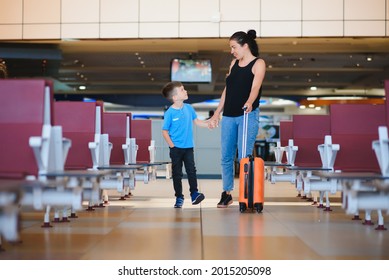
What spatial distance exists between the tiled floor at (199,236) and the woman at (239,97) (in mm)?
621

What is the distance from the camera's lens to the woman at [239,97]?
6.42m

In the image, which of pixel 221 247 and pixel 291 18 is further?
pixel 291 18

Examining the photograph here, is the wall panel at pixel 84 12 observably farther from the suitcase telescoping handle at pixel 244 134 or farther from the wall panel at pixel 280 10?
the suitcase telescoping handle at pixel 244 134

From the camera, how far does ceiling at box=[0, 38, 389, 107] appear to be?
15602mm

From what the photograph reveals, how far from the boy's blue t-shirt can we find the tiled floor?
2.39ft

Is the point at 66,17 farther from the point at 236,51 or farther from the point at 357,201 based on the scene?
the point at 357,201

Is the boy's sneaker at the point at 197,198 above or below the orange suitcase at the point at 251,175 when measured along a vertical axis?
below

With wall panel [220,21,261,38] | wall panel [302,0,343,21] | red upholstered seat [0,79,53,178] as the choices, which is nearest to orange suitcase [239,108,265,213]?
red upholstered seat [0,79,53,178]

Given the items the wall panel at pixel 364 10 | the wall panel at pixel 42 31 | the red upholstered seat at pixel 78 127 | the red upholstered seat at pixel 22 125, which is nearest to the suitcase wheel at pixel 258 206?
the red upholstered seat at pixel 78 127

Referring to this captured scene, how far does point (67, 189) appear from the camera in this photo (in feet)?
11.9

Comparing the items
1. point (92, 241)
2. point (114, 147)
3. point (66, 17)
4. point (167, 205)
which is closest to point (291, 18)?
point (66, 17)

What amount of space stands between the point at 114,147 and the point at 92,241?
178 inches

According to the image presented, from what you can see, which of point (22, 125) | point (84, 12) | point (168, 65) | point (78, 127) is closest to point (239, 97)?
point (78, 127)

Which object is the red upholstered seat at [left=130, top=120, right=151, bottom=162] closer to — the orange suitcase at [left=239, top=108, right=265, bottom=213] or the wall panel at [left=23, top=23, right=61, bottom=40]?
the wall panel at [left=23, top=23, right=61, bottom=40]
